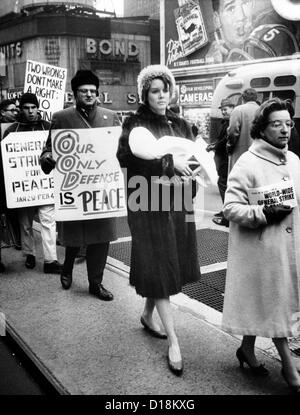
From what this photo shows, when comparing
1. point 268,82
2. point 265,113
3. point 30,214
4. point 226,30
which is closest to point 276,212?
point 265,113

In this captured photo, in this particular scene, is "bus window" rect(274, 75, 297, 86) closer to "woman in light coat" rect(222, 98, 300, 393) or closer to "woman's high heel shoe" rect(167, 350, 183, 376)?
"woman in light coat" rect(222, 98, 300, 393)

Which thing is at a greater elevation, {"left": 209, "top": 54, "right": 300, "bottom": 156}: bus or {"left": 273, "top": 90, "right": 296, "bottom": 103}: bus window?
{"left": 209, "top": 54, "right": 300, "bottom": 156}: bus

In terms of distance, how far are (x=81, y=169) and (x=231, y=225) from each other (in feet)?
5.99

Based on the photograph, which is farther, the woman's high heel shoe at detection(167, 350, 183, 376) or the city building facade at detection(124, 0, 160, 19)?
the city building facade at detection(124, 0, 160, 19)

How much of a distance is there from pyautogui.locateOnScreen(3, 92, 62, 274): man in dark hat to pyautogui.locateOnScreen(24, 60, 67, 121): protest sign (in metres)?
0.68

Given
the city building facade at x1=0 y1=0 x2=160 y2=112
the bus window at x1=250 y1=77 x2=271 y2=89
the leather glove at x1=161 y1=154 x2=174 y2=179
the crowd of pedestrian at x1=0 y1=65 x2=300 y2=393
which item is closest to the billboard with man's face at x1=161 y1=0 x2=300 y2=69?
the bus window at x1=250 y1=77 x2=271 y2=89

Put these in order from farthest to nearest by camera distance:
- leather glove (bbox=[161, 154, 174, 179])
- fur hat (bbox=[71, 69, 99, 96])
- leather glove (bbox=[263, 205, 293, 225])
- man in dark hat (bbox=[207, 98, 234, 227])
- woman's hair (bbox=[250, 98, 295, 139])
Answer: man in dark hat (bbox=[207, 98, 234, 227]), fur hat (bbox=[71, 69, 99, 96]), leather glove (bbox=[161, 154, 174, 179]), woman's hair (bbox=[250, 98, 295, 139]), leather glove (bbox=[263, 205, 293, 225])

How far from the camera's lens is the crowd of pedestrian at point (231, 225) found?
9.46ft

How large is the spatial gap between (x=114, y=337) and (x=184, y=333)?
531mm

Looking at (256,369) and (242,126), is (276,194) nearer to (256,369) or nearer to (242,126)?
(256,369)

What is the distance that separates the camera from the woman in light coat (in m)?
2.87

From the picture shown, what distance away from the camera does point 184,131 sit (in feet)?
11.4

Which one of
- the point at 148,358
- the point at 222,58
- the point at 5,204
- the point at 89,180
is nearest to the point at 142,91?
the point at 89,180
